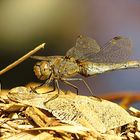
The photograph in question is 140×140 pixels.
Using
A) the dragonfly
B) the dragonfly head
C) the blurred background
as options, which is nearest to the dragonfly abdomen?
the dragonfly

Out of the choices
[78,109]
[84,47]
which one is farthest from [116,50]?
[78,109]

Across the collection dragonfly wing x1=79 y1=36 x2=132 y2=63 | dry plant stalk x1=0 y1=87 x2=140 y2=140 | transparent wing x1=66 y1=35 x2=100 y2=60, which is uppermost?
transparent wing x1=66 y1=35 x2=100 y2=60

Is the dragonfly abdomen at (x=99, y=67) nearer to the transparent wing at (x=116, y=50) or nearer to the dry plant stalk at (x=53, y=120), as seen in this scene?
the transparent wing at (x=116, y=50)

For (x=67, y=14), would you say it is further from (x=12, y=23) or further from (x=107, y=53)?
(x=107, y=53)

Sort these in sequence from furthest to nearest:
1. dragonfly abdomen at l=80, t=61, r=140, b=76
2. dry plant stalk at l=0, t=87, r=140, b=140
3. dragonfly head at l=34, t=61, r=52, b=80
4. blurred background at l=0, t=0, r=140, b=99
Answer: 1. blurred background at l=0, t=0, r=140, b=99
2. dragonfly abdomen at l=80, t=61, r=140, b=76
3. dragonfly head at l=34, t=61, r=52, b=80
4. dry plant stalk at l=0, t=87, r=140, b=140

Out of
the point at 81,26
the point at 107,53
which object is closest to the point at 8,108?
the point at 107,53

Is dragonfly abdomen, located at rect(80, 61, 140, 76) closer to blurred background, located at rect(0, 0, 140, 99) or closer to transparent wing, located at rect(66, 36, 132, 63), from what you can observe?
transparent wing, located at rect(66, 36, 132, 63)

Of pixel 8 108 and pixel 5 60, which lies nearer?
pixel 8 108
